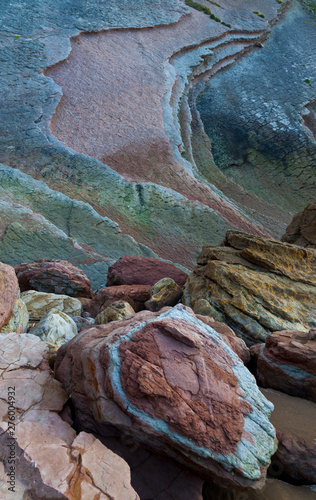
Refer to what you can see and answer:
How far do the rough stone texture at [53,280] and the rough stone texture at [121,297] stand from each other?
0.76 meters

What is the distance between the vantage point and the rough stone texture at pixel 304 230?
7957mm

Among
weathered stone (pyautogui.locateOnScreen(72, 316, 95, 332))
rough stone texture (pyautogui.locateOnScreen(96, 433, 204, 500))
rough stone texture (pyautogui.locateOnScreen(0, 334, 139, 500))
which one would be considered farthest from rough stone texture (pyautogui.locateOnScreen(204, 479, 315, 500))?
weathered stone (pyautogui.locateOnScreen(72, 316, 95, 332))

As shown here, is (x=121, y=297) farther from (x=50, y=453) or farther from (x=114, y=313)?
(x=50, y=453)

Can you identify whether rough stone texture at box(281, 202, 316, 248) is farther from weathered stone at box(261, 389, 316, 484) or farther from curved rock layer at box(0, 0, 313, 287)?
weathered stone at box(261, 389, 316, 484)

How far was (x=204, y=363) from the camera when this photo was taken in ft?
10.3

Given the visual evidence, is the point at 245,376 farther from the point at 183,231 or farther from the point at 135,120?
the point at 135,120

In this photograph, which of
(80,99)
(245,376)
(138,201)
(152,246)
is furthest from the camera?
(80,99)

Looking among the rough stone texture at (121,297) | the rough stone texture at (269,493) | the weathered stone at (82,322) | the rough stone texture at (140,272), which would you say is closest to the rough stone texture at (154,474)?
the rough stone texture at (269,493)

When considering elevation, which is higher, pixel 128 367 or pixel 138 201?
pixel 128 367

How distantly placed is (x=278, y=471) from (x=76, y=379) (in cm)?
179

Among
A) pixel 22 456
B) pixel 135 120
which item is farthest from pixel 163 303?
pixel 135 120

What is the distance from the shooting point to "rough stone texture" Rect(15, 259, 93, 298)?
7242 millimetres

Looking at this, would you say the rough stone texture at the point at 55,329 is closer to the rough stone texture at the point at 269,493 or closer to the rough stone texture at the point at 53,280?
the rough stone texture at the point at 53,280

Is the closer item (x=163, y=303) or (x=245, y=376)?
(x=245, y=376)
